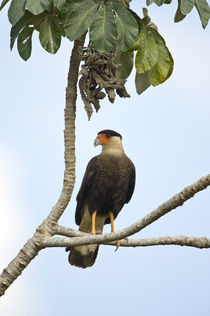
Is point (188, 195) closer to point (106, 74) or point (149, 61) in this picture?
point (149, 61)

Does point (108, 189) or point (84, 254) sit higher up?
point (108, 189)

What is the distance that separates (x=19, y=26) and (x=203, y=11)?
4.41 feet

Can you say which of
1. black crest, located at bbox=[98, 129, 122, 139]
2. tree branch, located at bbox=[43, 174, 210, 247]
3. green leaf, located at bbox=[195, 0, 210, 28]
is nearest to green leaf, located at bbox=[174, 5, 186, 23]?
green leaf, located at bbox=[195, 0, 210, 28]

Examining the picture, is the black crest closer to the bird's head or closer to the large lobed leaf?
the bird's head

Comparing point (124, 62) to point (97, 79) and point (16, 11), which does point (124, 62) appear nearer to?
point (97, 79)

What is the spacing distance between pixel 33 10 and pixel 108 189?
232 cm

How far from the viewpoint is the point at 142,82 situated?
424 centimetres

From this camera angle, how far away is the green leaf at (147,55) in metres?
3.69

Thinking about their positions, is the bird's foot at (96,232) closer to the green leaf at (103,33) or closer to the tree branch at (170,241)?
the tree branch at (170,241)

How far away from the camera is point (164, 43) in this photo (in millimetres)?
3777

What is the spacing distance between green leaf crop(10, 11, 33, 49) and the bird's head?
1850 mm

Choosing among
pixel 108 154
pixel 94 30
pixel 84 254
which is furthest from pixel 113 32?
pixel 84 254

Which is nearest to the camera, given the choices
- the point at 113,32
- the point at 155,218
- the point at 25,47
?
the point at 113,32

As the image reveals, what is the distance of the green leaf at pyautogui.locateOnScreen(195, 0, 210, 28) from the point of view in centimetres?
374
